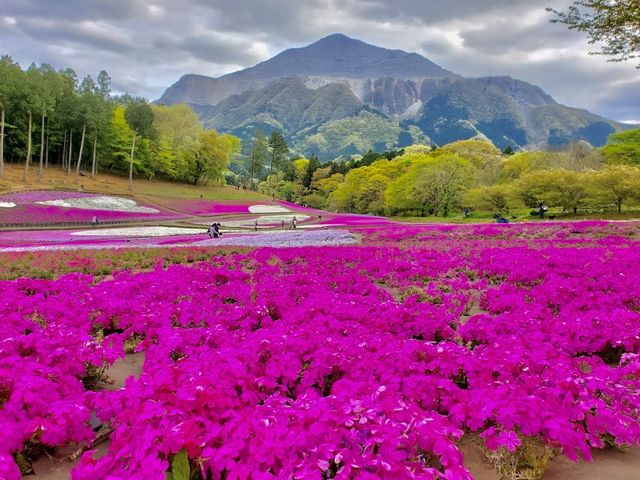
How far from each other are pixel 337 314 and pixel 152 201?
59.7 metres

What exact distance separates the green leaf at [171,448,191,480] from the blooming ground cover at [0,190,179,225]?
43758 mm

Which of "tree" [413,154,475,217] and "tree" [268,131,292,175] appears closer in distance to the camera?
"tree" [413,154,475,217]

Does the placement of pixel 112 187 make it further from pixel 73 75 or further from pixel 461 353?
pixel 461 353

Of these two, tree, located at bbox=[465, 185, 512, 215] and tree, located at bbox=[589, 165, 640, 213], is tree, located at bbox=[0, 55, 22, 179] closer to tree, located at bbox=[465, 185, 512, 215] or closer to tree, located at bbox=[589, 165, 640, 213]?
tree, located at bbox=[465, 185, 512, 215]

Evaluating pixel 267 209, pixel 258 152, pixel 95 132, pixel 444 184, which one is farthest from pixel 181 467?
pixel 258 152

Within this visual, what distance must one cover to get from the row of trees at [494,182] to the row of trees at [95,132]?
91.2 ft

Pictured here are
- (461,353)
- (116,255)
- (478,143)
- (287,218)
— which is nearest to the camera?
(461,353)

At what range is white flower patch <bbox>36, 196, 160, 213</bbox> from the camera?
48.5 m

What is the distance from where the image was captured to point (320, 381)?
5.07 m

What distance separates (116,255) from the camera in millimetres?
18531

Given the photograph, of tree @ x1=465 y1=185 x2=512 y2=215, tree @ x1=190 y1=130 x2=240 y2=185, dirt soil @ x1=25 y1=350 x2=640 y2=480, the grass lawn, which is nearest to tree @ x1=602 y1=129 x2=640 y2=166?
tree @ x1=465 y1=185 x2=512 y2=215

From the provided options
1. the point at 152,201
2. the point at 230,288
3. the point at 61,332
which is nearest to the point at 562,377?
the point at 61,332

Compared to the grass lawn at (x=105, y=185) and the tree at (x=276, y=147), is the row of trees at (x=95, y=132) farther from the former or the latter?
the tree at (x=276, y=147)

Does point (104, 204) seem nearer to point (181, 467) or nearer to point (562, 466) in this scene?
point (181, 467)
